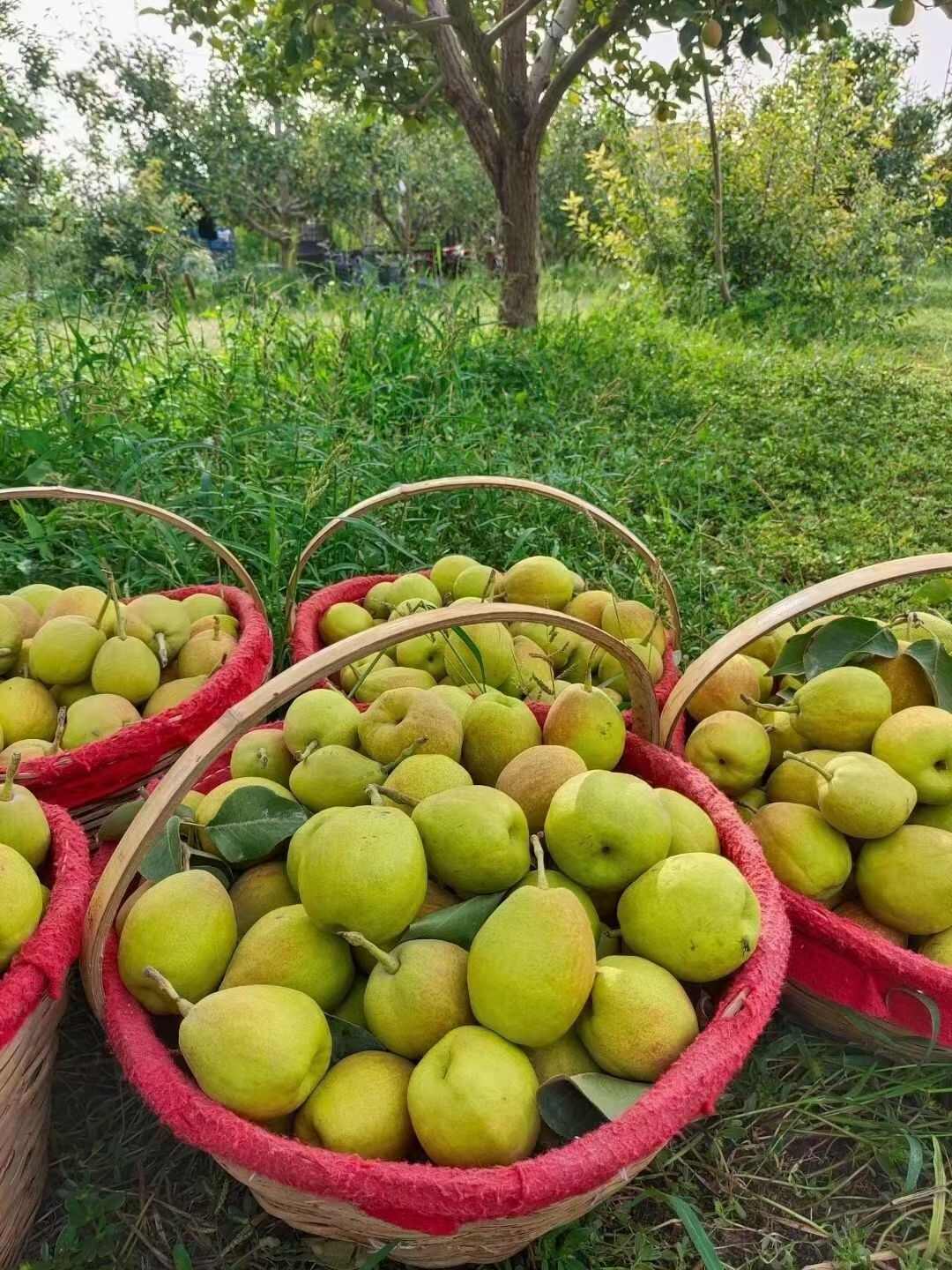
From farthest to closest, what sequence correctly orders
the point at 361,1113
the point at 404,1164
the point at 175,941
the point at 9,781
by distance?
the point at 9,781 → the point at 175,941 → the point at 361,1113 → the point at 404,1164

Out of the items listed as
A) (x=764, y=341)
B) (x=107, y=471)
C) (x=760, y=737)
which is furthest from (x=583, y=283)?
(x=760, y=737)

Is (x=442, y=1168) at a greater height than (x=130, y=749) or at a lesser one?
lesser

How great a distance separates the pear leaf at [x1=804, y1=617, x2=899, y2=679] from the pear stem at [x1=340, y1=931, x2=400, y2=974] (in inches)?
44.3

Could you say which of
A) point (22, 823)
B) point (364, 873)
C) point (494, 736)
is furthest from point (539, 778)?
point (22, 823)

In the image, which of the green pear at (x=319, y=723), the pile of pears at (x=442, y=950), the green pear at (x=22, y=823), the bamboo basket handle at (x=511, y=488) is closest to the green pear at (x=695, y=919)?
the pile of pears at (x=442, y=950)

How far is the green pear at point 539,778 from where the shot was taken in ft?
4.98

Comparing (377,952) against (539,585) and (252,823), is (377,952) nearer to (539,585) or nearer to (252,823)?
(252,823)

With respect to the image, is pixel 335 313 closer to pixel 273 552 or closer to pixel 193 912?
pixel 273 552

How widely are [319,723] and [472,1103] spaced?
80cm

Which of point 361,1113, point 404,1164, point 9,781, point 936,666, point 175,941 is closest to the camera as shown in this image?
point 404,1164

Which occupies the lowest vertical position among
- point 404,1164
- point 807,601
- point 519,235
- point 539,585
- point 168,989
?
point 404,1164

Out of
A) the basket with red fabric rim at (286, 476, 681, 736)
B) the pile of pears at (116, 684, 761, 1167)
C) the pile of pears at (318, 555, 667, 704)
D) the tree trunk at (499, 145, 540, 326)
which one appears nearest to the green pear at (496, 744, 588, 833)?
the pile of pears at (116, 684, 761, 1167)

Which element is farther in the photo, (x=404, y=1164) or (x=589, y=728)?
(x=589, y=728)

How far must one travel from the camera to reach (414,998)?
1.22 metres
